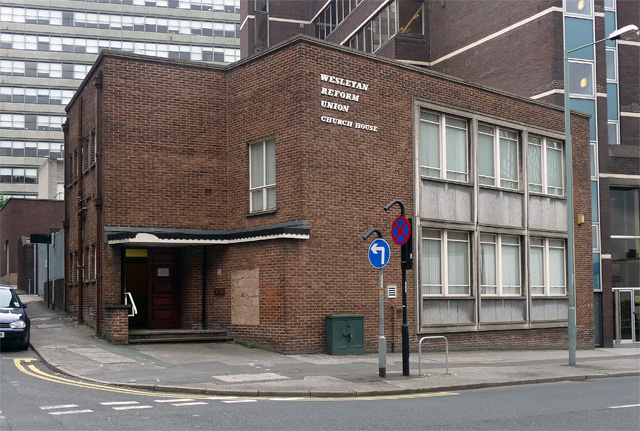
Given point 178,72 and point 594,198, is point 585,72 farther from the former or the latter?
point 178,72

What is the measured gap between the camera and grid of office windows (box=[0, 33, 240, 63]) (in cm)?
7969

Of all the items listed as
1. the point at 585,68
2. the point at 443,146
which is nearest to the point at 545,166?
the point at 443,146

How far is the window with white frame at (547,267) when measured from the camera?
25808 mm

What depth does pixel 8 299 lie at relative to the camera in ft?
61.2

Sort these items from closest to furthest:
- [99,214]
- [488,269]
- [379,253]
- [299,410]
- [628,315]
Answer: [299,410] → [379,253] → [99,214] → [488,269] → [628,315]

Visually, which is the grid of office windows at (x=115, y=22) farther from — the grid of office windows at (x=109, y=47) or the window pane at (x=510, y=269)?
the window pane at (x=510, y=269)

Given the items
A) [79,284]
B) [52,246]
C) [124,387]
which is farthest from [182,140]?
[52,246]

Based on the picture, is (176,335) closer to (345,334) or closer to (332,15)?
(345,334)

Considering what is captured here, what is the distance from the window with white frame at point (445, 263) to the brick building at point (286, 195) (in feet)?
0.18

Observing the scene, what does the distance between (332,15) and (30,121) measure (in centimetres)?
4314

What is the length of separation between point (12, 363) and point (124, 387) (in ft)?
13.5

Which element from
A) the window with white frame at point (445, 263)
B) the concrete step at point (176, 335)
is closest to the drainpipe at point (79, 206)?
the concrete step at point (176, 335)

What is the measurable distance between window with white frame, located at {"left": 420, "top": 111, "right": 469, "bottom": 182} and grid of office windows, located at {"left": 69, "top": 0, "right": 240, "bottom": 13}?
215ft

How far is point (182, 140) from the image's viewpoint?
21297 millimetres
